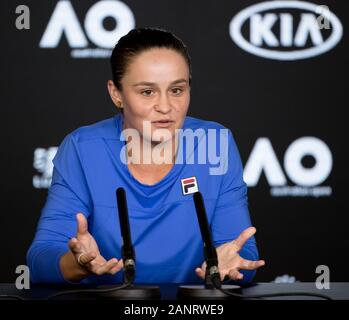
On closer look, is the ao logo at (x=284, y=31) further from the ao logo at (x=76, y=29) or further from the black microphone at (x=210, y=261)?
the black microphone at (x=210, y=261)

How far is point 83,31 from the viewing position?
3.01m

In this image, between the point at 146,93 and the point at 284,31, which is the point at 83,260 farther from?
the point at 284,31

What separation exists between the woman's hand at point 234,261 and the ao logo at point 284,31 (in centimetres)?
146

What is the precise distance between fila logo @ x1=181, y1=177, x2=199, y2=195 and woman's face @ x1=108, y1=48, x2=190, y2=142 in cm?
13

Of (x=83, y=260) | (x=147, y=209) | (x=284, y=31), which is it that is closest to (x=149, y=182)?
(x=147, y=209)

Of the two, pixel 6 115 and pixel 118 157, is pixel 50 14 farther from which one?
pixel 118 157

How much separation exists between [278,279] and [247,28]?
1011 millimetres

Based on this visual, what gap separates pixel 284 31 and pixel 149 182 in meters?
1.25

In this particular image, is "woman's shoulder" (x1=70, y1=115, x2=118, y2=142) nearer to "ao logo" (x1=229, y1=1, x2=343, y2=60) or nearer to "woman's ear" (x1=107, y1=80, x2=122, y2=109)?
"woman's ear" (x1=107, y1=80, x2=122, y2=109)

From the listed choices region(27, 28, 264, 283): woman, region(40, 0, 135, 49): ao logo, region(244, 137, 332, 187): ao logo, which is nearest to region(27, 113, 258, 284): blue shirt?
region(27, 28, 264, 283): woman

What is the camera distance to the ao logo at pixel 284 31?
9.97 ft
